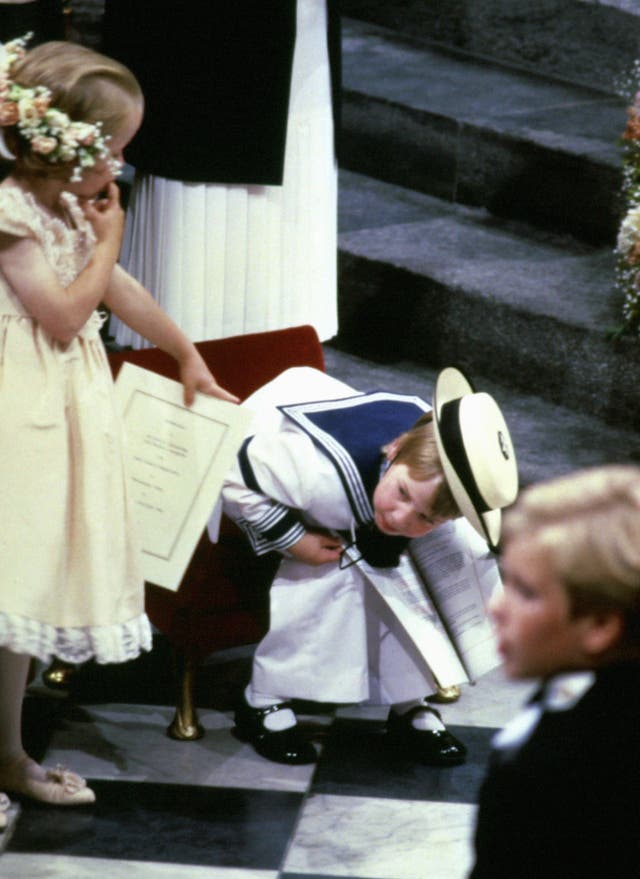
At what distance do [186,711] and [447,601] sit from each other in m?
0.51

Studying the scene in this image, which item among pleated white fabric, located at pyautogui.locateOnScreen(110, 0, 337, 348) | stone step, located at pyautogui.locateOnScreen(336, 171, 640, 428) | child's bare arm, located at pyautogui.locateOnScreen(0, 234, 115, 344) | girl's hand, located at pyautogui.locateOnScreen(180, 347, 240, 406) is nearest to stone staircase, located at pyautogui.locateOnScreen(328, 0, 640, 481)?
stone step, located at pyautogui.locateOnScreen(336, 171, 640, 428)

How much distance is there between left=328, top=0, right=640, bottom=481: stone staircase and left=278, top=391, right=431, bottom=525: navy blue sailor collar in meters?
0.99

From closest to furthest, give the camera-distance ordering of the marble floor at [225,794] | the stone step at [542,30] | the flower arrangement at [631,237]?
1. the marble floor at [225,794]
2. the flower arrangement at [631,237]
3. the stone step at [542,30]

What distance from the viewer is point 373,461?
10.0 feet

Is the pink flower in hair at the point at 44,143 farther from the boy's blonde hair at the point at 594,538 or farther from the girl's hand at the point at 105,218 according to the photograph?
the boy's blonde hair at the point at 594,538

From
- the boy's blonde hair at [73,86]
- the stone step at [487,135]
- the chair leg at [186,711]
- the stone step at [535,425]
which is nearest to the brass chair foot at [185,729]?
the chair leg at [186,711]

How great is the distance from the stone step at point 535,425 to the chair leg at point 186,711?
119cm

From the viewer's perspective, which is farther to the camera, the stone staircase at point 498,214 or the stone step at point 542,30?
the stone step at point 542,30

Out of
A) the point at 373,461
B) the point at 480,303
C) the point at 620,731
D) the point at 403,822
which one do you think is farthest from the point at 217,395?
the point at 480,303

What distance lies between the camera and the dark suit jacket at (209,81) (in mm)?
3576

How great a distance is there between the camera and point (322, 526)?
314 centimetres

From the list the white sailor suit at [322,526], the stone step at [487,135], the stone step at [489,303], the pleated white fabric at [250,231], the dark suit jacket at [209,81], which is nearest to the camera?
the white sailor suit at [322,526]

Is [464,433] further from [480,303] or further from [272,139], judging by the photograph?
[480,303]

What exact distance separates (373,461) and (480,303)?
1711mm
